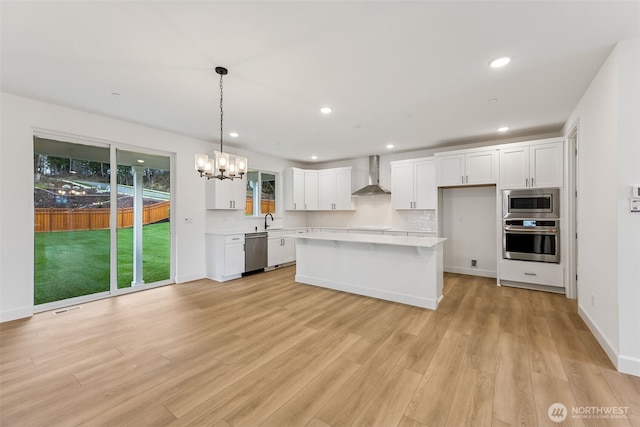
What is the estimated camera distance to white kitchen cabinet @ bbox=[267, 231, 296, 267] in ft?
19.9

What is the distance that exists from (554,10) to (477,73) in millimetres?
873

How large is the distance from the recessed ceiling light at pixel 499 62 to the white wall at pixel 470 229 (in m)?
3.37

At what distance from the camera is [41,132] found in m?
3.61

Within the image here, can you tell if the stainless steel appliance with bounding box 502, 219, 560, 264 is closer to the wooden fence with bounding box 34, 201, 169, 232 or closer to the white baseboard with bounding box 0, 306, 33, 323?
the wooden fence with bounding box 34, 201, 169, 232

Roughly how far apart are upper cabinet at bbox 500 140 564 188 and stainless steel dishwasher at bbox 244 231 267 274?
15.7ft

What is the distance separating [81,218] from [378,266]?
4.54 meters

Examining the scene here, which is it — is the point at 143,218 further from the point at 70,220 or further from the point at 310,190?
the point at 310,190

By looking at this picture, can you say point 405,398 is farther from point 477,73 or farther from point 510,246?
point 510,246

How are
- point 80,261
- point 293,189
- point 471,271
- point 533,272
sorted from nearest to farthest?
point 80,261 < point 533,272 < point 471,271 < point 293,189

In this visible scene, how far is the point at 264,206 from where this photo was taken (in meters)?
6.94

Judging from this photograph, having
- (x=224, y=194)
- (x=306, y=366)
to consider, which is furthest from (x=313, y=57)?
(x=224, y=194)

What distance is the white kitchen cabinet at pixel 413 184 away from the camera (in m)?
5.59

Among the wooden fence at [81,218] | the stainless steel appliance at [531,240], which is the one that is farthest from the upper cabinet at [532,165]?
the wooden fence at [81,218]

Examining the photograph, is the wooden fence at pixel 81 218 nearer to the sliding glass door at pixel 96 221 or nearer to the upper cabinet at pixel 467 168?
the sliding glass door at pixel 96 221
